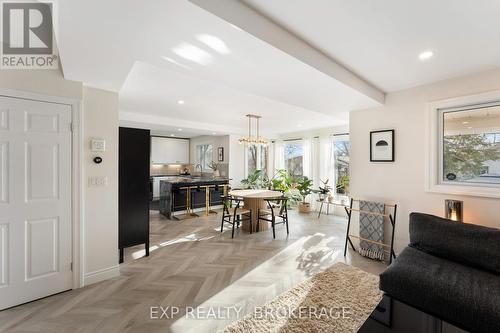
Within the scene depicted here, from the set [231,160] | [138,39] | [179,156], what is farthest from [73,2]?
[179,156]

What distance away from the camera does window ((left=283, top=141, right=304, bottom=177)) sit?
7.60 meters

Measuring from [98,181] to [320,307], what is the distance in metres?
2.81

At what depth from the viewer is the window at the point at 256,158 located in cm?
812

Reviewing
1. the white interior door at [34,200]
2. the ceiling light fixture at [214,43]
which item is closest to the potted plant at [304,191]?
the ceiling light fixture at [214,43]

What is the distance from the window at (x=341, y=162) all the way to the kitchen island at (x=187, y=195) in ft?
10.9

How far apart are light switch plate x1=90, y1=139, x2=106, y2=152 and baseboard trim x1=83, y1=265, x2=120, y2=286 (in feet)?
4.74

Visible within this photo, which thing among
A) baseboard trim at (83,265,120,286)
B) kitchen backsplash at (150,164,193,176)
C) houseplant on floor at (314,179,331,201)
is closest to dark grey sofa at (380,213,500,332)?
baseboard trim at (83,265,120,286)

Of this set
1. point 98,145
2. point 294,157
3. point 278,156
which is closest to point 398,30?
point 98,145

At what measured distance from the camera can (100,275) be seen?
8.80 feet

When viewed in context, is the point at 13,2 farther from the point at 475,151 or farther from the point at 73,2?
the point at 475,151

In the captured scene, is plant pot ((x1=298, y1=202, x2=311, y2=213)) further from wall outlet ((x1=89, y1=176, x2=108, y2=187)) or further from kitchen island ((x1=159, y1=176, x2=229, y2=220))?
A: wall outlet ((x1=89, y1=176, x2=108, y2=187))

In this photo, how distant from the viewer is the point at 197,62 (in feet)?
6.73

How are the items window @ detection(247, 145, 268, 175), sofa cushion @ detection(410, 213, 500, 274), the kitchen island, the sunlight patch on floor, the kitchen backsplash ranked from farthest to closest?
the kitchen backsplash, window @ detection(247, 145, 268, 175), the kitchen island, the sunlight patch on floor, sofa cushion @ detection(410, 213, 500, 274)

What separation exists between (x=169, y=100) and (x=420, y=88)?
3.98 meters
